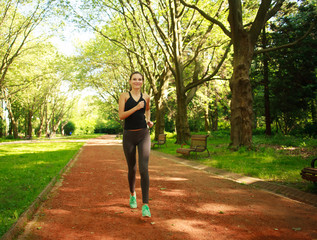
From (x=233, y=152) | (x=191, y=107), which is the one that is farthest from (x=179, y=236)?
(x=191, y=107)

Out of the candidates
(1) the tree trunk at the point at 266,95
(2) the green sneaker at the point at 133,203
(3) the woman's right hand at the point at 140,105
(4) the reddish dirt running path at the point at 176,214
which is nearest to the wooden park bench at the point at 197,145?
(4) the reddish dirt running path at the point at 176,214

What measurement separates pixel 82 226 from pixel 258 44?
70.6 feet

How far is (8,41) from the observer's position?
786 inches

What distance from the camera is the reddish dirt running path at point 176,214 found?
3.26 m

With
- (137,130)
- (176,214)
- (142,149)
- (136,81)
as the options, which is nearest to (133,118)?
(137,130)

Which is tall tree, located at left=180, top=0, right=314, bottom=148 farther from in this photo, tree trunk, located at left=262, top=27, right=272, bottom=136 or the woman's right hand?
tree trunk, located at left=262, top=27, right=272, bottom=136

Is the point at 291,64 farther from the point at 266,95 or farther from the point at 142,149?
the point at 142,149

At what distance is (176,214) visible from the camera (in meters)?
3.97

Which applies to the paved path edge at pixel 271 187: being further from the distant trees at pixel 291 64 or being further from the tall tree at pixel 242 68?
the distant trees at pixel 291 64

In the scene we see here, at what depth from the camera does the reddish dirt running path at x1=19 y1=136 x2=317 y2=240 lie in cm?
326

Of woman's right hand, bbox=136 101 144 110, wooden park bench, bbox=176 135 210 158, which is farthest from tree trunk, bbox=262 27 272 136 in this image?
woman's right hand, bbox=136 101 144 110

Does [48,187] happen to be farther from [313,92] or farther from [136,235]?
[313,92]

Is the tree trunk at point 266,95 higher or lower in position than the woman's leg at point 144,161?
higher

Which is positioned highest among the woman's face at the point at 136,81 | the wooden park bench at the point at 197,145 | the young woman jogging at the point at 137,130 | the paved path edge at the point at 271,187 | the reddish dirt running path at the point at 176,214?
the woman's face at the point at 136,81
